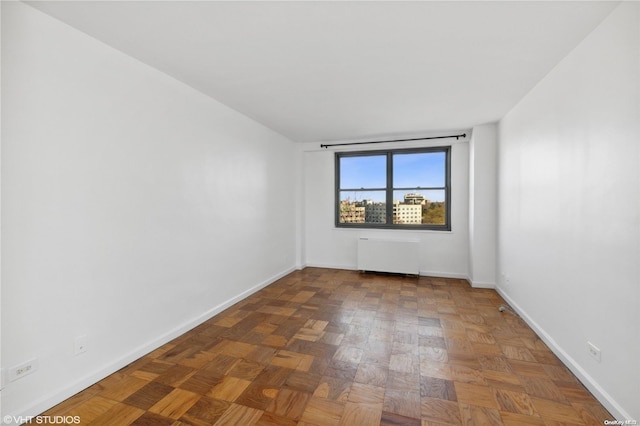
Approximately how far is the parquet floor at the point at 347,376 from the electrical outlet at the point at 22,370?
1.03 ft

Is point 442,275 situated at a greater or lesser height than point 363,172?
lesser

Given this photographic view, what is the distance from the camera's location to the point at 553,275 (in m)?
2.49

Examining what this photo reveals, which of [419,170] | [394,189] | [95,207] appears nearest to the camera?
[95,207]

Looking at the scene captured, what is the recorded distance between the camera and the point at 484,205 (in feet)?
14.1

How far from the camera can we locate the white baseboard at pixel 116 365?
5.66ft

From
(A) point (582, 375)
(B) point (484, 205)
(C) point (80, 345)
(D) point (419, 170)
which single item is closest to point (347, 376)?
(A) point (582, 375)

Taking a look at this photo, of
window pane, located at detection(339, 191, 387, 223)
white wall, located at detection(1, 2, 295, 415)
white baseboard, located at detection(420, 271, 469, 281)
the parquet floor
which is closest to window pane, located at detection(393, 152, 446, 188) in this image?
window pane, located at detection(339, 191, 387, 223)

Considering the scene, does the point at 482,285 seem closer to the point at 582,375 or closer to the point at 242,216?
the point at 582,375

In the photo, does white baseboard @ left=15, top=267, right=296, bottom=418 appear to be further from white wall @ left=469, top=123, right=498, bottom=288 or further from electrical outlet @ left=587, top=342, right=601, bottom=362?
→ white wall @ left=469, top=123, right=498, bottom=288

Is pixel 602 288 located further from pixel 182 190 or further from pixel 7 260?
pixel 7 260

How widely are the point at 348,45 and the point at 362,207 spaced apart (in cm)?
382

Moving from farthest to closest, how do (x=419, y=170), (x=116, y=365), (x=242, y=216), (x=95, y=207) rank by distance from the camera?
1. (x=419, y=170)
2. (x=242, y=216)
3. (x=116, y=365)
4. (x=95, y=207)

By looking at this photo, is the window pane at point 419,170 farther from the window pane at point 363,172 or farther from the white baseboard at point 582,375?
the white baseboard at point 582,375

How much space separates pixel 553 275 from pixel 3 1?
4344 millimetres
